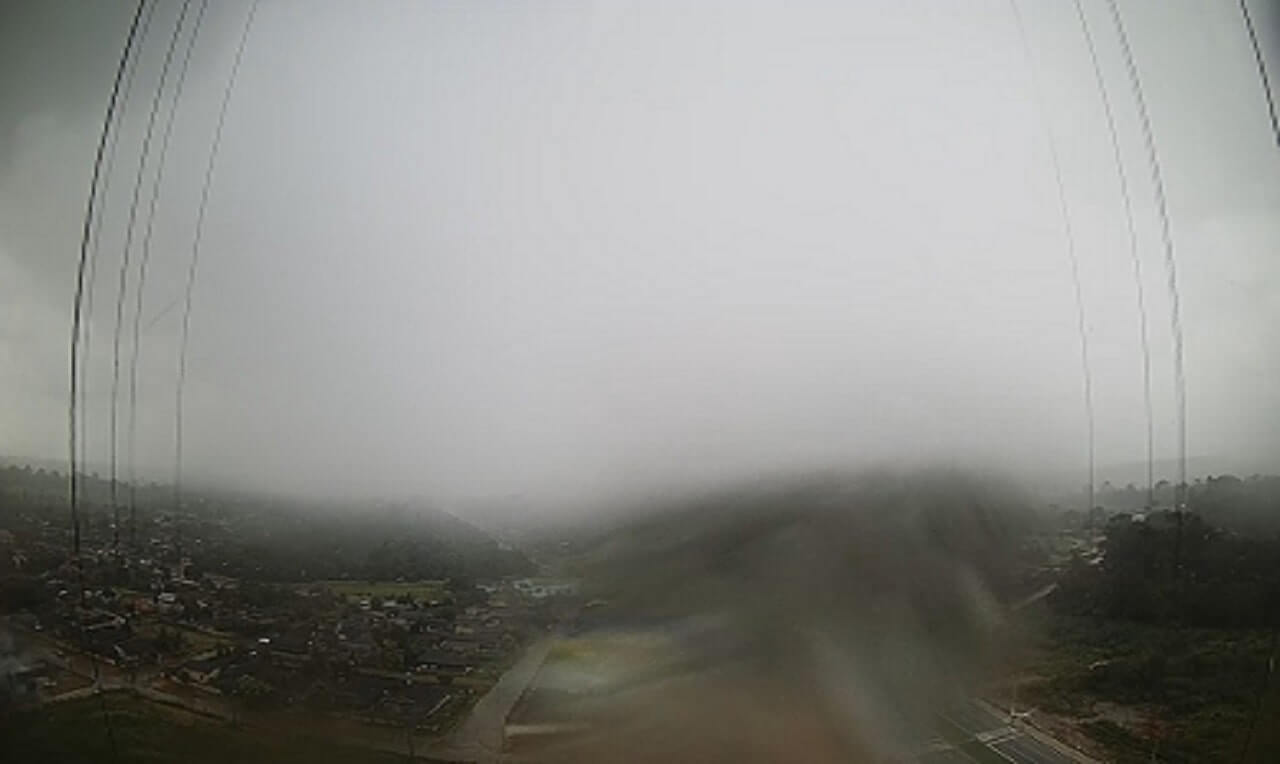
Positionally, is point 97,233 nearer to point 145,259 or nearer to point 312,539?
point 145,259

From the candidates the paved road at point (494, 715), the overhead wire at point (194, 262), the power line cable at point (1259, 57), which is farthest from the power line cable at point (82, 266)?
the power line cable at point (1259, 57)

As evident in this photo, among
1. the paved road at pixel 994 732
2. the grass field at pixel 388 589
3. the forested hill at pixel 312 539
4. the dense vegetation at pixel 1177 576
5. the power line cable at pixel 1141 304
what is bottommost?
the paved road at pixel 994 732

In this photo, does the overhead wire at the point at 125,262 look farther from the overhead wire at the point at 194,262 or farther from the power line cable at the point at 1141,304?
the power line cable at the point at 1141,304

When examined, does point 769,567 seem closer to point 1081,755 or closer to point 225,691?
point 1081,755

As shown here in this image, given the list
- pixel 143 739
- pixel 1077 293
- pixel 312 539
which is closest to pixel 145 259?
pixel 312 539

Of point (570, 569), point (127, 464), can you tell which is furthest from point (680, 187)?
point (127, 464)

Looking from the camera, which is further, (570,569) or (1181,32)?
(1181,32)
